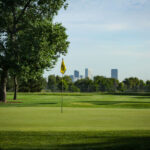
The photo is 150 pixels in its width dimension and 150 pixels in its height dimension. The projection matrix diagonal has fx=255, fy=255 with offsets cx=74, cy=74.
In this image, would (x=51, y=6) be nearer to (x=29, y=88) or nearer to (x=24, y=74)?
(x=24, y=74)

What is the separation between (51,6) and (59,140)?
22.0 meters

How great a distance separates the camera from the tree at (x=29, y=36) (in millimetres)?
25094

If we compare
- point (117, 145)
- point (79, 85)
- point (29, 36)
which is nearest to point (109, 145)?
point (117, 145)

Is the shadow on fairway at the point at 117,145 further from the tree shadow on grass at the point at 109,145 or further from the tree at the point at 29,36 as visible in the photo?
the tree at the point at 29,36

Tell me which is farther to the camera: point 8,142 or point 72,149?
point 8,142

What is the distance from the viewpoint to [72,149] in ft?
21.6

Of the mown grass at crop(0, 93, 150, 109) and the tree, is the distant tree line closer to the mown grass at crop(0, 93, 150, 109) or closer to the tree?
the mown grass at crop(0, 93, 150, 109)

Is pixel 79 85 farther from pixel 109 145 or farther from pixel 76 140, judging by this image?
pixel 109 145

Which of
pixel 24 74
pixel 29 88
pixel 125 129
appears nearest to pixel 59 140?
pixel 125 129

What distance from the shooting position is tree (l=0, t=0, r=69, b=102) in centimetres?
2509

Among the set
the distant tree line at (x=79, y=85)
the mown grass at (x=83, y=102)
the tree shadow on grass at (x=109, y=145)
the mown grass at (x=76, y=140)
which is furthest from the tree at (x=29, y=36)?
the distant tree line at (x=79, y=85)

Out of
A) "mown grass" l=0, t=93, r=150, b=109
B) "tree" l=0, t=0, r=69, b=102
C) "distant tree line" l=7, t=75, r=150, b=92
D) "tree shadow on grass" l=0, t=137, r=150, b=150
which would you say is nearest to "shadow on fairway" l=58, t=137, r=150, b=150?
"tree shadow on grass" l=0, t=137, r=150, b=150

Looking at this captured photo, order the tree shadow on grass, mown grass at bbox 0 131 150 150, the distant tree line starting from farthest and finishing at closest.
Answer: the distant tree line
mown grass at bbox 0 131 150 150
the tree shadow on grass

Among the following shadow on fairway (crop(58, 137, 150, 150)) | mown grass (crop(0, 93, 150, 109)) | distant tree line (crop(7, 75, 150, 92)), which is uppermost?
distant tree line (crop(7, 75, 150, 92))
